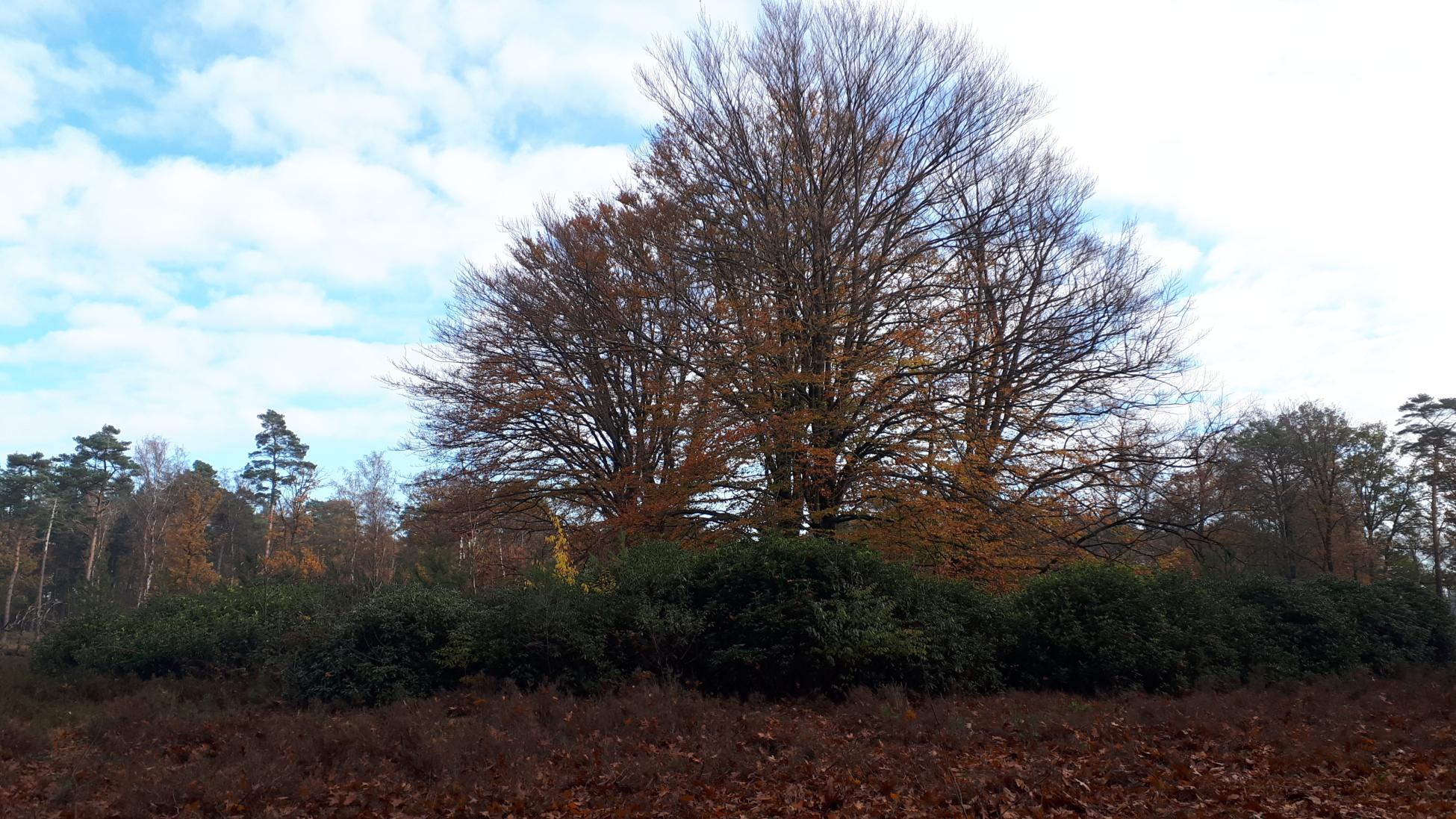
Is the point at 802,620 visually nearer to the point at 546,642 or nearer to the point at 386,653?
the point at 546,642

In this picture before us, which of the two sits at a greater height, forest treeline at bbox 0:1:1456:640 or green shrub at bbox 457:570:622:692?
forest treeline at bbox 0:1:1456:640

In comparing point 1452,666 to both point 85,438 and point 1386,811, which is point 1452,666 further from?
point 85,438

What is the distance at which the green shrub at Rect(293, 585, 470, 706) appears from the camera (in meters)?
10.7

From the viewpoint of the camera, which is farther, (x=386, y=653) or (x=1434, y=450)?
(x=1434, y=450)

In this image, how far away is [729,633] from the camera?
11383mm

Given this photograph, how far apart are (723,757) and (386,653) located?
17.3 ft

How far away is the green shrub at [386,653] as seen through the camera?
10.7m

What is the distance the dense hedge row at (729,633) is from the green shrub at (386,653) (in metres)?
0.02

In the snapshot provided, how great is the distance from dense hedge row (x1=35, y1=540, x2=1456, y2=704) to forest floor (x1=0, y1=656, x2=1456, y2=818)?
2.00ft

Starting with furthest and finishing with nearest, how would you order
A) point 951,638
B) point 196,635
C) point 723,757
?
point 196,635
point 951,638
point 723,757

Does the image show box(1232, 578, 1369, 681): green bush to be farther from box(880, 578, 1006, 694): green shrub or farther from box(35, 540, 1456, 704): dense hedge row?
box(880, 578, 1006, 694): green shrub

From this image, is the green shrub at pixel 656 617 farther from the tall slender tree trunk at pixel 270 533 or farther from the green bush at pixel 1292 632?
the tall slender tree trunk at pixel 270 533

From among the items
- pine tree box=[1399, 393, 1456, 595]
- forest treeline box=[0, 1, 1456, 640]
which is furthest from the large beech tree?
pine tree box=[1399, 393, 1456, 595]

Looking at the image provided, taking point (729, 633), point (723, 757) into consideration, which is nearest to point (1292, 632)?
point (729, 633)
